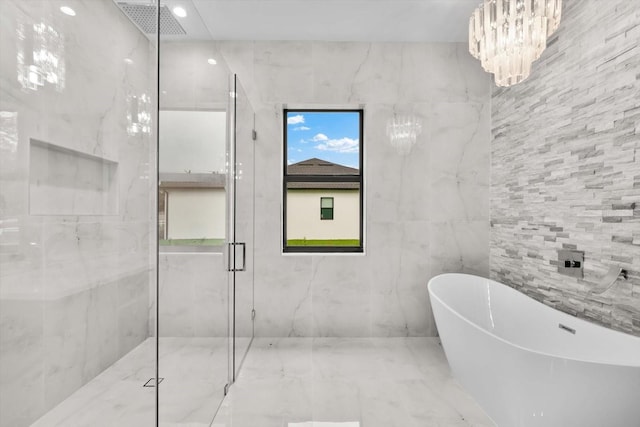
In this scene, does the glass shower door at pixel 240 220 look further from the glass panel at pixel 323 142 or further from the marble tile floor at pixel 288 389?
the glass panel at pixel 323 142

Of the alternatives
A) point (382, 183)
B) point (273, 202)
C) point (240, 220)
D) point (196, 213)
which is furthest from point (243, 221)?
point (382, 183)

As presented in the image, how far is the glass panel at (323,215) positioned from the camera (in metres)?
3.73

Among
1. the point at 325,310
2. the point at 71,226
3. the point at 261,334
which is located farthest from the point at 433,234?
the point at 71,226

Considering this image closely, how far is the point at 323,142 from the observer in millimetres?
3629

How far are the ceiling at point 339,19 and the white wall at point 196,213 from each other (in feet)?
4.40

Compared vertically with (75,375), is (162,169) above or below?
above

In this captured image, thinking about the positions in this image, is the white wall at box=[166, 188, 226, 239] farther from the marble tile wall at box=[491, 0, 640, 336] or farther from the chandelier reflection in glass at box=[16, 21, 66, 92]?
the marble tile wall at box=[491, 0, 640, 336]

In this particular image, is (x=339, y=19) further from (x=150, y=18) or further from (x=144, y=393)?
(x=144, y=393)

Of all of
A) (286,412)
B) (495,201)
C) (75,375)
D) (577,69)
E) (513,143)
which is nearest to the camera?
(75,375)

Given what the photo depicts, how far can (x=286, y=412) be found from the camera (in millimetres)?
1949

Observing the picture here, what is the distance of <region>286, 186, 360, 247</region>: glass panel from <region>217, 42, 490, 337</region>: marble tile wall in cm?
67

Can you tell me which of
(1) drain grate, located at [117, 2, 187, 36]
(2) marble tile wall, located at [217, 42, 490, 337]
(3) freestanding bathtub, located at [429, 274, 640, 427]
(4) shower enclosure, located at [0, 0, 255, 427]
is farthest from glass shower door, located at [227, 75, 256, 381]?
(3) freestanding bathtub, located at [429, 274, 640, 427]

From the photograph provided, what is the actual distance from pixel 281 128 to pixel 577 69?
2.13 metres

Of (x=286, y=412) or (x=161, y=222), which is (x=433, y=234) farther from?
(x=161, y=222)
